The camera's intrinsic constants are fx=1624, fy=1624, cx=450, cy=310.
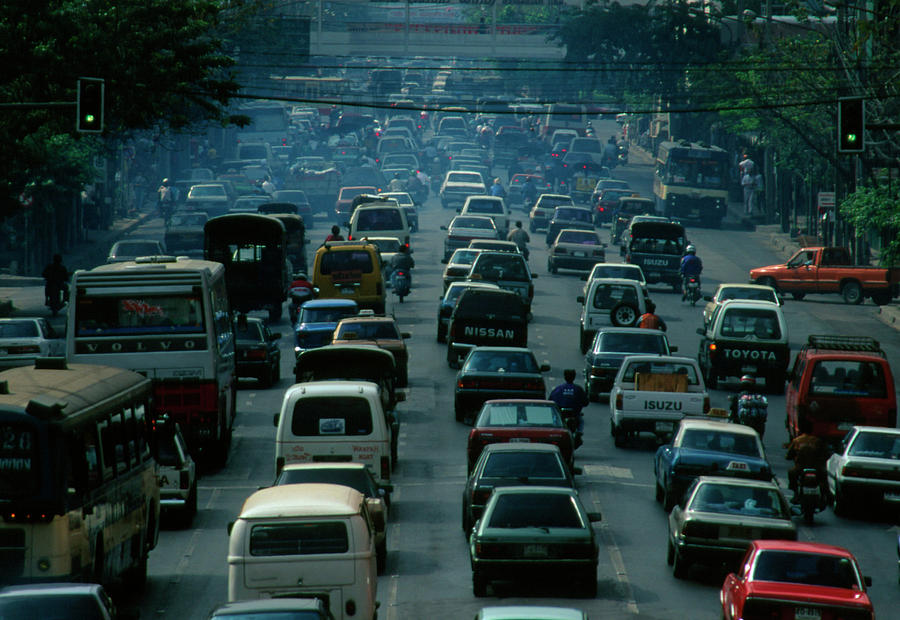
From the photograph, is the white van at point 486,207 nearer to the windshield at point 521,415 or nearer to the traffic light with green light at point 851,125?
the traffic light with green light at point 851,125

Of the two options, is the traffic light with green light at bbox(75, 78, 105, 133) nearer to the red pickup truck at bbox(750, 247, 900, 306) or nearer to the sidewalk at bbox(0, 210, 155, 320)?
the sidewalk at bbox(0, 210, 155, 320)

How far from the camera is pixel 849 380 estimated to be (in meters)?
28.8

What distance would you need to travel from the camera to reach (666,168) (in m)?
75.6

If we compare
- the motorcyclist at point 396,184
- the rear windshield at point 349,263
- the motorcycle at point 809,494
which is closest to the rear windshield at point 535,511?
the motorcycle at point 809,494

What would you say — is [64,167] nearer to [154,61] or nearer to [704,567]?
[154,61]

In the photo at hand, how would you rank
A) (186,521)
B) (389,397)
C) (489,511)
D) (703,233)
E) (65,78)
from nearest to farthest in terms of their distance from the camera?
1. (489,511)
2. (186,521)
3. (389,397)
4. (65,78)
5. (703,233)

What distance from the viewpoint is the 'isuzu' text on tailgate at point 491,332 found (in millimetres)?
36062

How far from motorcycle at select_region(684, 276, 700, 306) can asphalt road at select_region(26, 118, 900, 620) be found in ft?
15.4

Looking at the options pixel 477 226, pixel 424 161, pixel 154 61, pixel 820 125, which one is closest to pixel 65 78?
pixel 154 61

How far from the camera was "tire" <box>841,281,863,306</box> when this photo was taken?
52531mm

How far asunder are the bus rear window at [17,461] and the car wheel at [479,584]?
527cm

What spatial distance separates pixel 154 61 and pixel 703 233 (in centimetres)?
4438

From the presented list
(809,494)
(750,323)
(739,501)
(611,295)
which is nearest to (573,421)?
(809,494)

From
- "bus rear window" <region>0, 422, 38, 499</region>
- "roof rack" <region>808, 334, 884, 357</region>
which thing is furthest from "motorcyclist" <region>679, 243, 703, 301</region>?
"bus rear window" <region>0, 422, 38, 499</region>
